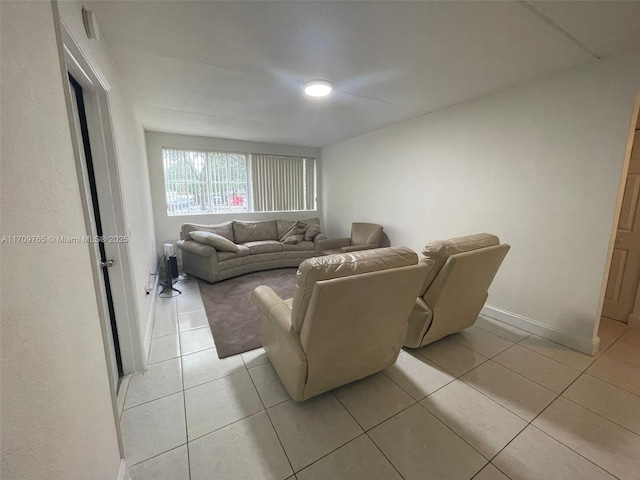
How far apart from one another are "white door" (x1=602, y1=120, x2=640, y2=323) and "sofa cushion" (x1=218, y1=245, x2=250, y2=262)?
4.61m

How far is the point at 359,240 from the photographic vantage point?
4449mm

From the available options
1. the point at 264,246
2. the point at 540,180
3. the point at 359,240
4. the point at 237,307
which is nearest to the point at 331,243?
the point at 359,240

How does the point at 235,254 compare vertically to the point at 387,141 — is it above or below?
below

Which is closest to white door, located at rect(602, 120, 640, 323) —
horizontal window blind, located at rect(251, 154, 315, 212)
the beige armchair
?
→ the beige armchair

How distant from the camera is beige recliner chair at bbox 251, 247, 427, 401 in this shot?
137cm

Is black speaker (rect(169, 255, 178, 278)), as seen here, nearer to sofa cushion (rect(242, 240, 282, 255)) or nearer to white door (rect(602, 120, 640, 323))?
sofa cushion (rect(242, 240, 282, 255))

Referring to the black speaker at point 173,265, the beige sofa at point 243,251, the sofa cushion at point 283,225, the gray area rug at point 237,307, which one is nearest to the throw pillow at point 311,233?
the beige sofa at point 243,251

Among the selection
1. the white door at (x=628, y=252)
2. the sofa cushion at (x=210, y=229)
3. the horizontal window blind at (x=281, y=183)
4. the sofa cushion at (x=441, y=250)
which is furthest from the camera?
the horizontal window blind at (x=281, y=183)

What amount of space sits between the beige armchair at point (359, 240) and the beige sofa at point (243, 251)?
0.24m

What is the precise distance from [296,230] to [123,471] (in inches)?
161

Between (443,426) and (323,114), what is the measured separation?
3.34 meters

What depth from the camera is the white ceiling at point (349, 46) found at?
1495 mm

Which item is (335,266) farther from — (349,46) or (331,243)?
(331,243)

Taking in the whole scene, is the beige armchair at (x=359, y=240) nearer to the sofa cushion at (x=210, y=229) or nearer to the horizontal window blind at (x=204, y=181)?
the sofa cushion at (x=210, y=229)
